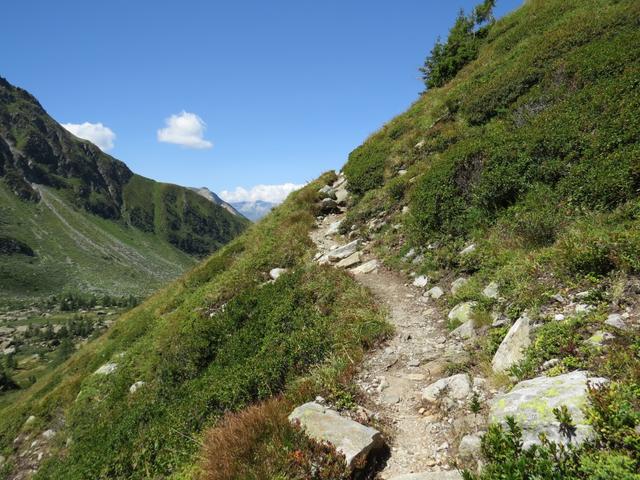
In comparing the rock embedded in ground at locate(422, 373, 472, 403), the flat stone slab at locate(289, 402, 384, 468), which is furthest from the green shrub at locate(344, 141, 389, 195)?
the flat stone slab at locate(289, 402, 384, 468)

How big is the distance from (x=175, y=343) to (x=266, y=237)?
320 inches

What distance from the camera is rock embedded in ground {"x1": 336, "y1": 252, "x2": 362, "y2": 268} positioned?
14867 millimetres

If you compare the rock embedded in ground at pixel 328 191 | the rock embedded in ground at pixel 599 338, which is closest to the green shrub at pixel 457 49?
the rock embedded in ground at pixel 328 191

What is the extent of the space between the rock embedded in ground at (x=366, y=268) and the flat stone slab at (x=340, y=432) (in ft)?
25.4

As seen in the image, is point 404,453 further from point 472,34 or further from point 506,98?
point 472,34

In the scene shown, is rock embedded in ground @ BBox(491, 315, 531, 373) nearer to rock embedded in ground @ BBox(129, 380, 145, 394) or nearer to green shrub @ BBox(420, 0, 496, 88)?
rock embedded in ground @ BBox(129, 380, 145, 394)

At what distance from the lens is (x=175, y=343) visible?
1392 cm

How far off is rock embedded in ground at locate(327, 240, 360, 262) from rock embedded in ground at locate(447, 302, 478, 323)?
22.8ft

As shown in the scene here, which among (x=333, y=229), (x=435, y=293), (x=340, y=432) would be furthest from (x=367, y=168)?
(x=340, y=432)

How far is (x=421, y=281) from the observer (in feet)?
38.5

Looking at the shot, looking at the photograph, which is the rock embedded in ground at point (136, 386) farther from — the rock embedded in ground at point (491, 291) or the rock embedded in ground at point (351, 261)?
the rock embedded in ground at point (491, 291)

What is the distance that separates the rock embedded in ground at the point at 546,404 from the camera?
14.4 ft

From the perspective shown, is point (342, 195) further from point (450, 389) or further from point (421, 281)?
point (450, 389)

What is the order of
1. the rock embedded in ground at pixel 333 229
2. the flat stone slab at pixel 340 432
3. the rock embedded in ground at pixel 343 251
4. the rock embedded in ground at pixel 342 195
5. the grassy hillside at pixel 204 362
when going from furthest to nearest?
the rock embedded in ground at pixel 342 195
the rock embedded in ground at pixel 333 229
the rock embedded in ground at pixel 343 251
the grassy hillside at pixel 204 362
the flat stone slab at pixel 340 432
